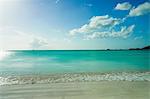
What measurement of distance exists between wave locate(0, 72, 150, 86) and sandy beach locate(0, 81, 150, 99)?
0.13ft

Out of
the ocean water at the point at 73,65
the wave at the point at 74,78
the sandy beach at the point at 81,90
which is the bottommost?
the sandy beach at the point at 81,90

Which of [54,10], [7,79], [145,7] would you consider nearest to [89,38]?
[54,10]

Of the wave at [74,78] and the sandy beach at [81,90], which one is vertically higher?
the wave at [74,78]

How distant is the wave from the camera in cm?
284

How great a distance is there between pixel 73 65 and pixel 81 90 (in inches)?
11.0

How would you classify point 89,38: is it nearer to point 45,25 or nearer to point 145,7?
point 45,25

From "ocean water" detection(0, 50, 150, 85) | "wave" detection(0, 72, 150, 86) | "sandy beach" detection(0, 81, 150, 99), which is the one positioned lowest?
"sandy beach" detection(0, 81, 150, 99)

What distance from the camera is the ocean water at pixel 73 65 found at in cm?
279

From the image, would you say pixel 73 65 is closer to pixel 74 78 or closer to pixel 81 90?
pixel 74 78

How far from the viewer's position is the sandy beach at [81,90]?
2.80 meters

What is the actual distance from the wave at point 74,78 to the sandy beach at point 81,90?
0.04 m

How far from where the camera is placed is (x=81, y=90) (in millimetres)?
2889

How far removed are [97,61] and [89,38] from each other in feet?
0.87

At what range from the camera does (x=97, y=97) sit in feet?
9.44
